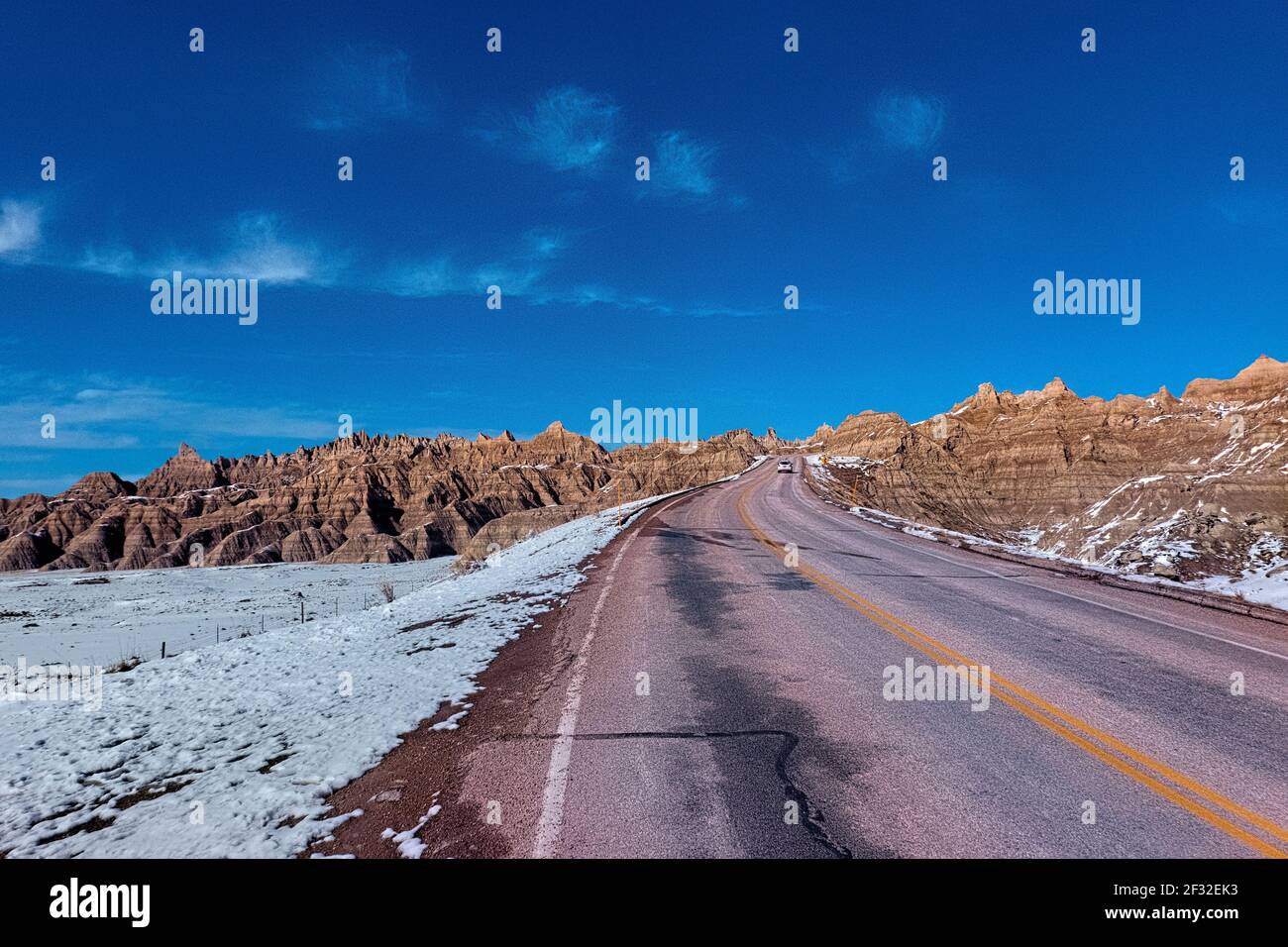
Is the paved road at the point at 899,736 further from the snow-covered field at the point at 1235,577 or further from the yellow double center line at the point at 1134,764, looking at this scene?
the snow-covered field at the point at 1235,577

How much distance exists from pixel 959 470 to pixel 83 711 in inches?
3218

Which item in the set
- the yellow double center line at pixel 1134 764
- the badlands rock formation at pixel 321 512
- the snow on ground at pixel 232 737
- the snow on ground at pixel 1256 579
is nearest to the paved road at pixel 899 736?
the yellow double center line at pixel 1134 764

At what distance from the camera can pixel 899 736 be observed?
4.84m

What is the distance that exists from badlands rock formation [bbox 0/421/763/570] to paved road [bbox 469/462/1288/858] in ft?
→ 292

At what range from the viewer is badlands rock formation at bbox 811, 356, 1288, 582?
47.5ft

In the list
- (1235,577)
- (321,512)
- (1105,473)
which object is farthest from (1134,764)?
(321,512)

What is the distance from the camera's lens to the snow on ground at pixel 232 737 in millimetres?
4316

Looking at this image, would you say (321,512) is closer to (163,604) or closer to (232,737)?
(163,604)

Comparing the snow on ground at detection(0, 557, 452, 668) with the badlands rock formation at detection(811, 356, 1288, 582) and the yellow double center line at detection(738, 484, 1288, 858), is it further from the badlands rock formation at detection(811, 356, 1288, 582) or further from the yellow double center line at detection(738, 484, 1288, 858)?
the badlands rock formation at detection(811, 356, 1288, 582)

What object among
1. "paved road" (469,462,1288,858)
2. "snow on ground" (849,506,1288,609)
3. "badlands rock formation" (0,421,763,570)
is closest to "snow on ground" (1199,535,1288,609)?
"snow on ground" (849,506,1288,609)

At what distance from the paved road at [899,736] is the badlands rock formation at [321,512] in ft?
292

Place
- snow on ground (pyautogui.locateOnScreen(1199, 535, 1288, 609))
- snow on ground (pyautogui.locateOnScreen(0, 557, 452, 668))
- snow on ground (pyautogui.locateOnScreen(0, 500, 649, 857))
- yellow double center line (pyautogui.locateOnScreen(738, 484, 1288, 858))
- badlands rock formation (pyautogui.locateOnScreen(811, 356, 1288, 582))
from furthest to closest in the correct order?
snow on ground (pyautogui.locateOnScreen(0, 557, 452, 668)), badlands rock formation (pyautogui.locateOnScreen(811, 356, 1288, 582)), snow on ground (pyautogui.locateOnScreen(1199, 535, 1288, 609)), snow on ground (pyautogui.locateOnScreen(0, 500, 649, 857)), yellow double center line (pyautogui.locateOnScreen(738, 484, 1288, 858))

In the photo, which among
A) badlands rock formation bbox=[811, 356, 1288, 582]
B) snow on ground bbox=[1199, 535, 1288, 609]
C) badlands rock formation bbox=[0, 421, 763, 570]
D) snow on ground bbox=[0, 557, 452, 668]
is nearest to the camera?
snow on ground bbox=[1199, 535, 1288, 609]
